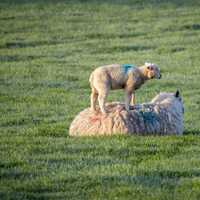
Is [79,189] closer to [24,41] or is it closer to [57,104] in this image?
[57,104]

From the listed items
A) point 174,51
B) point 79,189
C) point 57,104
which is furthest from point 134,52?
point 79,189

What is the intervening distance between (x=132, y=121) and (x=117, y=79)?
68 cm

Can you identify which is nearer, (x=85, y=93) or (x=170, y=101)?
(x=170, y=101)

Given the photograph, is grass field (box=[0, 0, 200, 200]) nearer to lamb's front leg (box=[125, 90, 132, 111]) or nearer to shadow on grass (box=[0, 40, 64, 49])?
shadow on grass (box=[0, 40, 64, 49])

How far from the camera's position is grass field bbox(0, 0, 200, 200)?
33.9 feet

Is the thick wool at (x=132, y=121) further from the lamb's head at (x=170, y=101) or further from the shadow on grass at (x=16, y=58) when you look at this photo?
the shadow on grass at (x=16, y=58)

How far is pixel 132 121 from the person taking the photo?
1317 centimetres

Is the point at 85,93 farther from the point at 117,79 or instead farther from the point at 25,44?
the point at 25,44

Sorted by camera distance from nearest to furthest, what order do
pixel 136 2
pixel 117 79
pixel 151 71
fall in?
1. pixel 117 79
2. pixel 151 71
3. pixel 136 2

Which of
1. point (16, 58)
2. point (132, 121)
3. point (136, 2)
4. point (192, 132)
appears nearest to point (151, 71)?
point (132, 121)

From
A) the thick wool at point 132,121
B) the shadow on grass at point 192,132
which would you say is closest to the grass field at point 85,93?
the shadow on grass at point 192,132

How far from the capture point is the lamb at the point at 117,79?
43.4 feet

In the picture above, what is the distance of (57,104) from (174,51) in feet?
27.5

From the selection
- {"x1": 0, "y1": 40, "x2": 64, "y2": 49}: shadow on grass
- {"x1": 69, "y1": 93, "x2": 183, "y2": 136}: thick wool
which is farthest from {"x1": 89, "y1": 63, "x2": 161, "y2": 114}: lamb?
{"x1": 0, "y1": 40, "x2": 64, "y2": 49}: shadow on grass
